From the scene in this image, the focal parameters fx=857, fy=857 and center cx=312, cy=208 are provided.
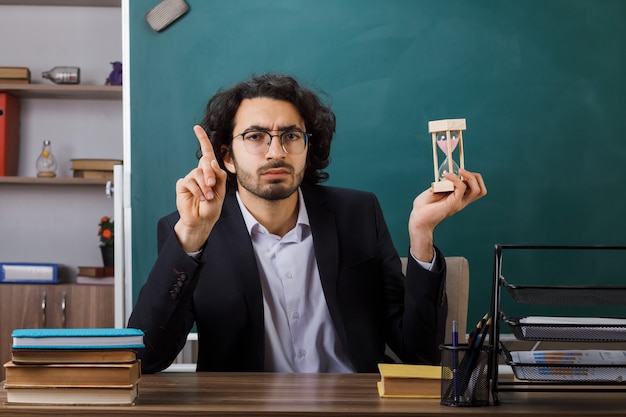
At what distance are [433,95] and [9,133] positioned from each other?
2155 millimetres

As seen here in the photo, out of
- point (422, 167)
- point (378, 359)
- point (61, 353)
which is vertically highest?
point (422, 167)

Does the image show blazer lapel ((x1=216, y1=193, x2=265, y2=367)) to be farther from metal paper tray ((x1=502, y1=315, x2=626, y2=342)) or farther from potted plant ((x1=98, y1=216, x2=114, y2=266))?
potted plant ((x1=98, y1=216, x2=114, y2=266))

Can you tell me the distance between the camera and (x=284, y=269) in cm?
223

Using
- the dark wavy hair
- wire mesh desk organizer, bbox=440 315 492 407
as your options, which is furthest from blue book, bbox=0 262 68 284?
wire mesh desk organizer, bbox=440 315 492 407

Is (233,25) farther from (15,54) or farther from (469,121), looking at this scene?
(15,54)

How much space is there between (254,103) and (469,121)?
1.07m

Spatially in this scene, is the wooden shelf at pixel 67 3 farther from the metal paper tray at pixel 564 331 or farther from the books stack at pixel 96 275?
the metal paper tray at pixel 564 331

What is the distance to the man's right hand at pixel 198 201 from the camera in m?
1.83

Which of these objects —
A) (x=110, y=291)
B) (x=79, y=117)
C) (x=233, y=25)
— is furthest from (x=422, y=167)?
(x=79, y=117)

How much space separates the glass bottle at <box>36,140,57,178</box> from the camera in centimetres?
413

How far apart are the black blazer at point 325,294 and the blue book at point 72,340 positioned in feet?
1.25

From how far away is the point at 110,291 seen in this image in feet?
12.8

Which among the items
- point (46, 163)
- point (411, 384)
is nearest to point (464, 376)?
point (411, 384)

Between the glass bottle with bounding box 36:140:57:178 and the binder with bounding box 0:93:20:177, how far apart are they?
0.50 ft
